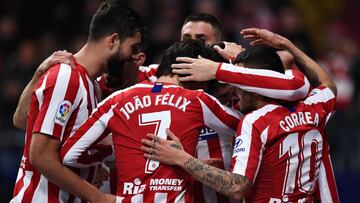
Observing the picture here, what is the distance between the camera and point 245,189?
507 centimetres

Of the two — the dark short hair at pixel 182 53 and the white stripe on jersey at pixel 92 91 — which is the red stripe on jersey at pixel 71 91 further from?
the dark short hair at pixel 182 53

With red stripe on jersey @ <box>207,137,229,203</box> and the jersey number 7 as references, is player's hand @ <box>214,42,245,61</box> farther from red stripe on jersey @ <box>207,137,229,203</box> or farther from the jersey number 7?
the jersey number 7

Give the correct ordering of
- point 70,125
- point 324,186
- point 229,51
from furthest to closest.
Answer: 1. point 229,51
2. point 324,186
3. point 70,125

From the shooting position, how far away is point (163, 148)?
201 inches

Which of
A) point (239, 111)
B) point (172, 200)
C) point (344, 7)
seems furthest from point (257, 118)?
point (344, 7)

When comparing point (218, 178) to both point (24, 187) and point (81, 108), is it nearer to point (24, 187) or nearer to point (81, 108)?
point (81, 108)

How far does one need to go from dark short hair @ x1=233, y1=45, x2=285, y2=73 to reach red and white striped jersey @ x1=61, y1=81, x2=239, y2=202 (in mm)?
334

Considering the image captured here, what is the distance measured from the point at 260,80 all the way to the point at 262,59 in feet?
0.63

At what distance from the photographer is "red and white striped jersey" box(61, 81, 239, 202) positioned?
5156 millimetres

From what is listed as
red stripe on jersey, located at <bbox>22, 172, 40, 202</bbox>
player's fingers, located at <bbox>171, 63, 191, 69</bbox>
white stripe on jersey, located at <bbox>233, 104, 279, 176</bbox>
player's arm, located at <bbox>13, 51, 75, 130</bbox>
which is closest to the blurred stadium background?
player's arm, located at <bbox>13, 51, 75, 130</bbox>

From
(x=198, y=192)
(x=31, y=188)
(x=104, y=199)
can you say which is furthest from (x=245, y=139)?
(x=31, y=188)

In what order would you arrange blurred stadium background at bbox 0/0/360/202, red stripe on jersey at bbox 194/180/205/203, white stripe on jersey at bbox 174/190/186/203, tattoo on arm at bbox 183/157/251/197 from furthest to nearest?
blurred stadium background at bbox 0/0/360/202, red stripe on jersey at bbox 194/180/205/203, white stripe on jersey at bbox 174/190/186/203, tattoo on arm at bbox 183/157/251/197

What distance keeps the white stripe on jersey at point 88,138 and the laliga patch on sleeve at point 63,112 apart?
0.18 m

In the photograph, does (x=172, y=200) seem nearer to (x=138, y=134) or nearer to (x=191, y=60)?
(x=138, y=134)
